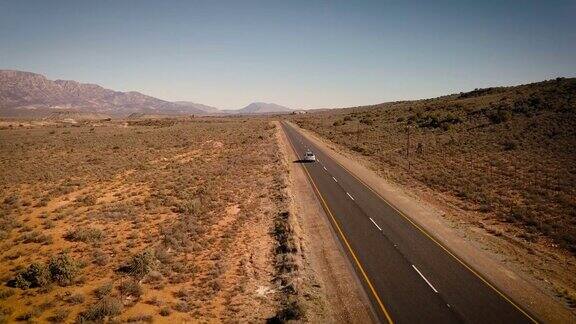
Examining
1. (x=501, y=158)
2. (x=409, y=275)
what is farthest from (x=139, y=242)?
(x=501, y=158)

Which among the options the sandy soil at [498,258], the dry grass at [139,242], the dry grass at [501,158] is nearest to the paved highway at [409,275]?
the sandy soil at [498,258]

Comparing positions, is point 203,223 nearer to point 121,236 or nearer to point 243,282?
point 121,236

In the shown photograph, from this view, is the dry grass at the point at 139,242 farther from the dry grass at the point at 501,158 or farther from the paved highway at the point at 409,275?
the dry grass at the point at 501,158

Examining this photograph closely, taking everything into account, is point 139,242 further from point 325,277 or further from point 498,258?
point 498,258

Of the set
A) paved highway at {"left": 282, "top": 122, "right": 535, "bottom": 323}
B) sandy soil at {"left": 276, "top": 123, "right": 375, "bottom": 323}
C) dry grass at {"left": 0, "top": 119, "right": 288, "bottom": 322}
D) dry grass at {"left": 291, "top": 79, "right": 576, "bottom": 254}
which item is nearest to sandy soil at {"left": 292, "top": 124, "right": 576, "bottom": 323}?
paved highway at {"left": 282, "top": 122, "right": 535, "bottom": 323}

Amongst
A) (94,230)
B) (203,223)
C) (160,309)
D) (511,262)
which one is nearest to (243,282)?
(160,309)

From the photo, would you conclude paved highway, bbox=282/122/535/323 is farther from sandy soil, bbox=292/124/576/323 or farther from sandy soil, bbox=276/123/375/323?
sandy soil, bbox=292/124/576/323
